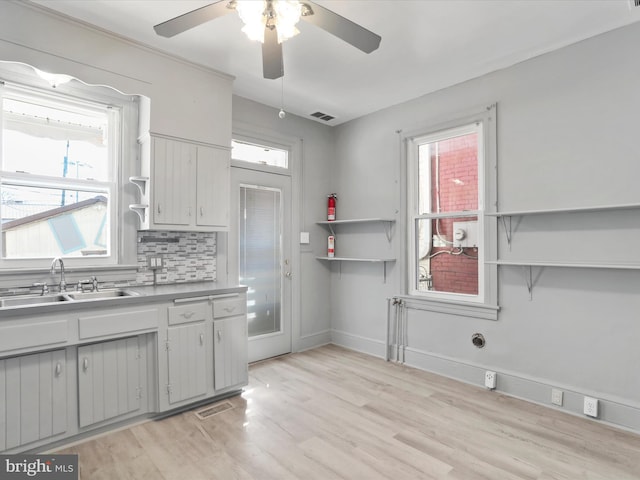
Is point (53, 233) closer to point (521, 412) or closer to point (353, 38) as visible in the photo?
point (353, 38)

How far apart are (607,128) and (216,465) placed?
11.7ft

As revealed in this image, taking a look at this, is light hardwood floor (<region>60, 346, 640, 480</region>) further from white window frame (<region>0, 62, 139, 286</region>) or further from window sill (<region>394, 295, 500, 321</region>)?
white window frame (<region>0, 62, 139, 286</region>)

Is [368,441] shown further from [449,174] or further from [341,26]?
[449,174]

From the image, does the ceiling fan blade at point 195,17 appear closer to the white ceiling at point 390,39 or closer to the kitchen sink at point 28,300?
the white ceiling at point 390,39

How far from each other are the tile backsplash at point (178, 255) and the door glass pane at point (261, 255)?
0.41 metres

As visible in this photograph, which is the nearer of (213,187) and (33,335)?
(33,335)

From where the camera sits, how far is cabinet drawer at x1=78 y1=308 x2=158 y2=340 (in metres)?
2.35

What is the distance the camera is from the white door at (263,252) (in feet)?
12.6

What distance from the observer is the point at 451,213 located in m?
3.58

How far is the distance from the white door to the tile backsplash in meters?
0.27

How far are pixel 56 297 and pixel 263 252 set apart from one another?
1.98 metres

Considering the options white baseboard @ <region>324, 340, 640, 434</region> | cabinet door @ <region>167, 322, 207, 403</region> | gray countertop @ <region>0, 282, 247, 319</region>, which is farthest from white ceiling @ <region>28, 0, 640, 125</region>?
white baseboard @ <region>324, 340, 640, 434</region>

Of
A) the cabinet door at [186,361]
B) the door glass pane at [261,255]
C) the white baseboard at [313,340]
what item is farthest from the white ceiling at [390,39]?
the white baseboard at [313,340]

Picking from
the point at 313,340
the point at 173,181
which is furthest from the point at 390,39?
the point at 313,340
